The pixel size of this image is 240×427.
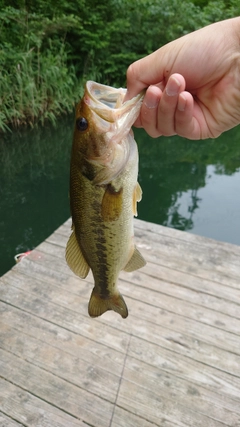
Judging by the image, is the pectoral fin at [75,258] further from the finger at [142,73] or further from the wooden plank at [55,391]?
the wooden plank at [55,391]

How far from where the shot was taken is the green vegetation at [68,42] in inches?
299

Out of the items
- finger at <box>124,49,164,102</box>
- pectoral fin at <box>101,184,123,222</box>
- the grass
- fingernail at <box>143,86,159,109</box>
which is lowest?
the grass

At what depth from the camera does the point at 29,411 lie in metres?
2.13

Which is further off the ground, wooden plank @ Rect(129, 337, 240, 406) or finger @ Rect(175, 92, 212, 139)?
finger @ Rect(175, 92, 212, 139)

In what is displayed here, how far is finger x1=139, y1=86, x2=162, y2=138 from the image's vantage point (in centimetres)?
127

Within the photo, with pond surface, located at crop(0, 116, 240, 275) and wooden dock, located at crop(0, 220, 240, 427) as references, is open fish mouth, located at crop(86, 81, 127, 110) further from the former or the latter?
pond surface, located at crop(0, 116, 240, 275)

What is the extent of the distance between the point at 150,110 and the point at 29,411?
191cm

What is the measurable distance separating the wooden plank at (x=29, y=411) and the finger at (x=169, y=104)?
69.9 inches

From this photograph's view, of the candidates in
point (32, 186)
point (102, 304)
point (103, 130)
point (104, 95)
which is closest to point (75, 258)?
point (102, 304)

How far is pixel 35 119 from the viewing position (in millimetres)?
8234

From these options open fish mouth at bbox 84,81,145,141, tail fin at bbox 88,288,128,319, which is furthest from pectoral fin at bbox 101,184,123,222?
tail fin at bbox 88,288,128,319

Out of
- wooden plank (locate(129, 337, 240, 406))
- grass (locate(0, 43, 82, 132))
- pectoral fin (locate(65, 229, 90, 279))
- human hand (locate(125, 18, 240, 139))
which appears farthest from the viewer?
grass (locate(0, 43, 82, 132))

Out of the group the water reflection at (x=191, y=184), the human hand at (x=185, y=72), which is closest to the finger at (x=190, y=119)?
the human hand at (x=185, y=72)

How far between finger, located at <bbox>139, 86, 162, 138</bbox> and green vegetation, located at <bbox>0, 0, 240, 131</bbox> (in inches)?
243
